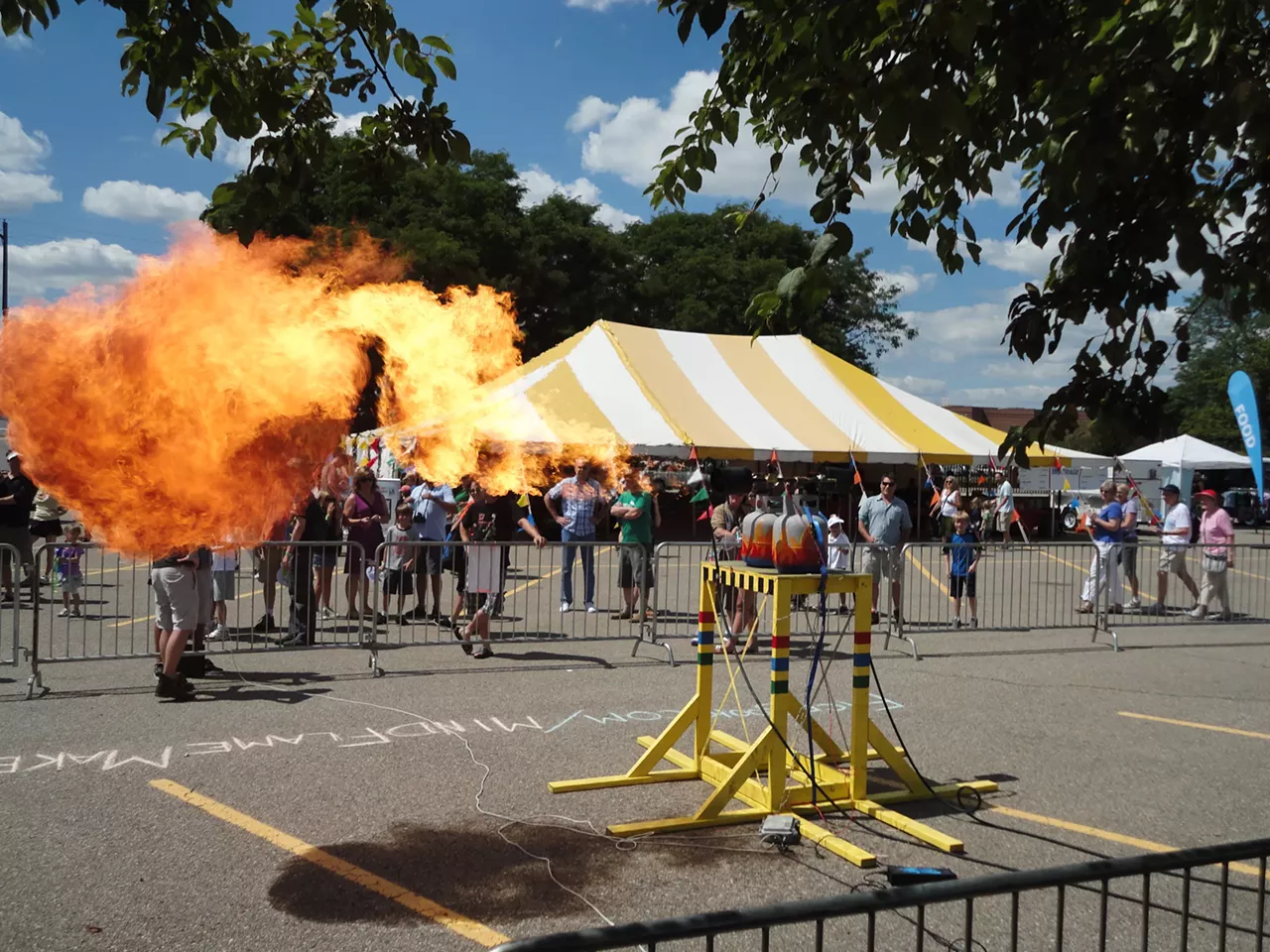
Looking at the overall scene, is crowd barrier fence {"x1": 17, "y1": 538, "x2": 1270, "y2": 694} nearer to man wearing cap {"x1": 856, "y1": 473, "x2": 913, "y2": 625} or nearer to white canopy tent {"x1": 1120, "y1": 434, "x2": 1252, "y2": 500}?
man wearing cap {"x1": 856, "y1": 473, "x2": 913, "y2": 625}

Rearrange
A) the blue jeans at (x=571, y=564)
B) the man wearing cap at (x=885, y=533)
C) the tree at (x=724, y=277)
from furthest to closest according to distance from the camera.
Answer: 1. the tree at (x=724, y=277)
2. the man wearing cap at (x=885, y=533)
3. the blue jeans at (x=571, y=564)

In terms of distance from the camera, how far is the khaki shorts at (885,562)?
11.8 meters

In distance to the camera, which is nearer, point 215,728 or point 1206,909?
point 1206,909

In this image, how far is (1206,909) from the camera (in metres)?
4.73

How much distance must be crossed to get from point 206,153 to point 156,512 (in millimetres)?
2376

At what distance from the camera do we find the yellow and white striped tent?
619 inches

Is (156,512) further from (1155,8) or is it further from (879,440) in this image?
(879,440)

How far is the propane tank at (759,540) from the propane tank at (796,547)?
Result: 5cm

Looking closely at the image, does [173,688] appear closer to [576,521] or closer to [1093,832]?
[576,521]

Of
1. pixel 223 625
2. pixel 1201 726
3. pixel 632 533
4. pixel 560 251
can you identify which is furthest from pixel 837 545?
pixel 560 251

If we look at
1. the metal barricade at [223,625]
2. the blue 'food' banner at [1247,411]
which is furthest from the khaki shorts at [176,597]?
the blue 'food' banner at [1247,411]

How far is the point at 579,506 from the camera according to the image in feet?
39.4

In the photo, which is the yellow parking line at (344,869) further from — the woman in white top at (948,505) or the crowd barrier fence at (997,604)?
the woman in white top at (948,505)

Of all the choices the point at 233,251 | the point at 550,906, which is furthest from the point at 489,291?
the point at 550,906
